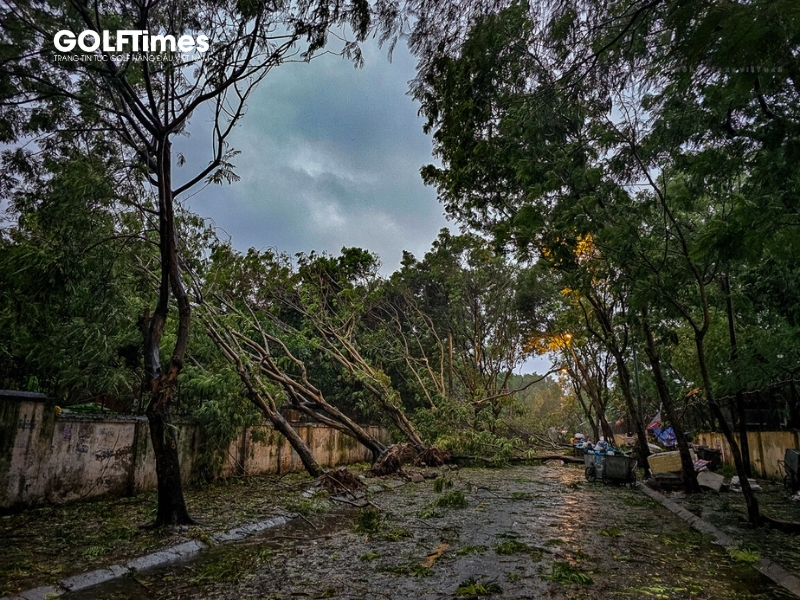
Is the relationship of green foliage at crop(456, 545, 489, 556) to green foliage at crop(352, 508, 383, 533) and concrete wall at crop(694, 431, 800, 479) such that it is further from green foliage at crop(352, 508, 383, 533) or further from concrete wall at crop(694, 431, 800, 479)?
concrete wall at crop(694, 431, 800, 479)

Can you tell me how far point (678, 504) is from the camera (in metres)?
9.01

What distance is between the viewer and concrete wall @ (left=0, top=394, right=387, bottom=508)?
6699mm

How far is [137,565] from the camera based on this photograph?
4926 millimetres

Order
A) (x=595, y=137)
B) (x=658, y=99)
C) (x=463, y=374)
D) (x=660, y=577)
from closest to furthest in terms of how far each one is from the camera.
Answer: (x=660, y=577), (x=658, y=99), (x=595, y=137), (x=463, y=374)

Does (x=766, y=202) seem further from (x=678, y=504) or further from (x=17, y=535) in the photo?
(x=17, y=535)

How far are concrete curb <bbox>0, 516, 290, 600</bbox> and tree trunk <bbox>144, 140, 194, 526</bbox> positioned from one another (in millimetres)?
665

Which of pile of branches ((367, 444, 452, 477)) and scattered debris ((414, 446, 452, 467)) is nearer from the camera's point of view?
pile of branches ((367, 444, 452, 477))

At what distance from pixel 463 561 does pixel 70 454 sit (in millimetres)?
6546

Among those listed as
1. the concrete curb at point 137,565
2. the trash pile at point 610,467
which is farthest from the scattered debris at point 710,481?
the concrete curb at point 137,565

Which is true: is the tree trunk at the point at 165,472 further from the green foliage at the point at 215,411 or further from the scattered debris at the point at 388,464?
the scattered debris at the point at 388,464

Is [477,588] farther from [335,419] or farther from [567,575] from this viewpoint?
[335,419]

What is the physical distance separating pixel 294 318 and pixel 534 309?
39.6ft

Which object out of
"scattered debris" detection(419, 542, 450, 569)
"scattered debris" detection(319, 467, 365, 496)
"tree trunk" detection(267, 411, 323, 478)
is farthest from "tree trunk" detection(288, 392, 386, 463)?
"scattered debris" detection(419, 542, 450, 569)

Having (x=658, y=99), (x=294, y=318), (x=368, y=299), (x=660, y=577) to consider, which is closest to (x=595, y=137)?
(x=658, y=99)
